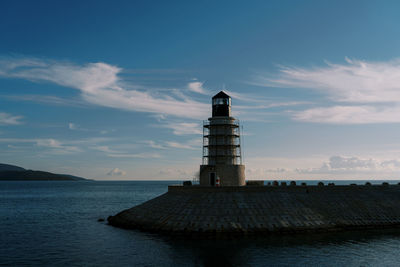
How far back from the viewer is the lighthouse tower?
53.6 m

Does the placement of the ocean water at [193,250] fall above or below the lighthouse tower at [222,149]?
below

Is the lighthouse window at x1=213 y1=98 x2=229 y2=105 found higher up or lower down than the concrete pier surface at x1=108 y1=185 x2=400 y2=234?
higher up

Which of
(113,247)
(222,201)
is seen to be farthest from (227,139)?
(113,247)

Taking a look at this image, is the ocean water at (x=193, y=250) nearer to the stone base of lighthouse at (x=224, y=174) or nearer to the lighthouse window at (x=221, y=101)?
the stone base of lighthouse at (x=224, y=174)

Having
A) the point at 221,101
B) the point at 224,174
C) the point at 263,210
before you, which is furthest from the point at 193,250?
the point at 221,101

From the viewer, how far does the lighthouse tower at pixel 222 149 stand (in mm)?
53594

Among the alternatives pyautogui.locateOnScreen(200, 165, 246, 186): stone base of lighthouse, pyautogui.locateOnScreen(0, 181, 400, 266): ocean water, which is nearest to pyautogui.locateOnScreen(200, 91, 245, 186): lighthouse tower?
pyautogui.locateOnScreen(200, 165, 246, 186): stone base of lighthouse

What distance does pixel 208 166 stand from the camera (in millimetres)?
54625

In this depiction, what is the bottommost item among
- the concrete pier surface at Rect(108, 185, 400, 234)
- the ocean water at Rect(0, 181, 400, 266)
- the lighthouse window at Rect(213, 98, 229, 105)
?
the ocean water at Rect(0, 181, 400, 266)

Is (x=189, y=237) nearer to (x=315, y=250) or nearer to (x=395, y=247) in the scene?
(x=315, y=250)

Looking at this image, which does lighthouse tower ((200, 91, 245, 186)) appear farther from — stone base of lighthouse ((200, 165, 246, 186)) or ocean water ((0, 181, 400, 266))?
ocean water ((0, 181, 400, 266))

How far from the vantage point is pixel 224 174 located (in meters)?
53.6

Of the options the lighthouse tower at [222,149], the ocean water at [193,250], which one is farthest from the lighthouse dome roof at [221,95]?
the ocean water at [193,250]

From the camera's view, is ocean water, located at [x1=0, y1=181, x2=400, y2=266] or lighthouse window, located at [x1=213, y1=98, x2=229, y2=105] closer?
ocean water, located at [x1=0, y1=181, x2=400, y2=266]
